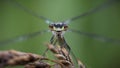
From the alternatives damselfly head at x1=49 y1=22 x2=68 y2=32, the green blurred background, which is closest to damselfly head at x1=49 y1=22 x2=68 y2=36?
damselfly head at x1=49 y1=22 x2=68 y2=32

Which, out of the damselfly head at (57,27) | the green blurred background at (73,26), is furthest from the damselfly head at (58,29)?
the green blurred background at (73,26)

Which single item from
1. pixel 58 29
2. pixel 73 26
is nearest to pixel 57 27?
pixel 58 29

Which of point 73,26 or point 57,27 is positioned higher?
point 73,26

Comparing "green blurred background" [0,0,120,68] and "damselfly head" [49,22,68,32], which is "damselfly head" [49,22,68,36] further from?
"green blurred background" [0,0,120,68]

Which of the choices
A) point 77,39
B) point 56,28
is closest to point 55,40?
point 56,28

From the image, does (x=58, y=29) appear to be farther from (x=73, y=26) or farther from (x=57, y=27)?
(x=73, y=26)

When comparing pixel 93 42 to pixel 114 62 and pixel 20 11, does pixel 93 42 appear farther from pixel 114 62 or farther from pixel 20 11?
pixel 20 11

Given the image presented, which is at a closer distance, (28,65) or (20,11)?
(28,65)

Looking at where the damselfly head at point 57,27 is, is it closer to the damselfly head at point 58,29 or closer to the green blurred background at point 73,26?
the damselfly head at point 58,29
